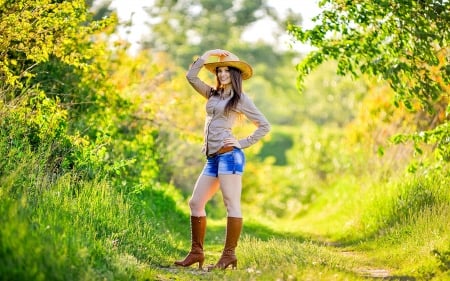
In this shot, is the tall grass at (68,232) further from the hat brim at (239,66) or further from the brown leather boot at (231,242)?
the hat brim at (239,66)

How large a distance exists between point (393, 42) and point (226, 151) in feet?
11.0

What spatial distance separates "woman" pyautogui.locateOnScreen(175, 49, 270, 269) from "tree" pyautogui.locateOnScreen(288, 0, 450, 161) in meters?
2.11

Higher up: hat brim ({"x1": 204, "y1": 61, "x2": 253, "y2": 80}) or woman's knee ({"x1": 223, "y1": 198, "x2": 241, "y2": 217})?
hat brim ({"x1": 204, "y1": 61, "x2": 253, "y2": 80})

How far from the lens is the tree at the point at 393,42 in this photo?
29.9 feet

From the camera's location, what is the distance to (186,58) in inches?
1380

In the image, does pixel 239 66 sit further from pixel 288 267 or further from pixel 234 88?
pixel 288 267

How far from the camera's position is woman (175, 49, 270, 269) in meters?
7.49

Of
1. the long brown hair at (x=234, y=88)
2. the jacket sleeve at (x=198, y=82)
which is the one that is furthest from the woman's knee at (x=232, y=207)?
the jacket sleeve at (x=198, y=82)

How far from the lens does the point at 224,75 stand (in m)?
7.77

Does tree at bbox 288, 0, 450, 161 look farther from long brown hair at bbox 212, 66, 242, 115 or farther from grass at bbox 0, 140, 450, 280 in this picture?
long brown hair at bbox 212, 66, 242, 115

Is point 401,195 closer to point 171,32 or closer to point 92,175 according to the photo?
point 92,175

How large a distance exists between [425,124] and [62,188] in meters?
9.43

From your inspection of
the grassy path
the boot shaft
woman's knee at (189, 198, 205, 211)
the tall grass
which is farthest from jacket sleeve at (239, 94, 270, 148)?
the tall grass

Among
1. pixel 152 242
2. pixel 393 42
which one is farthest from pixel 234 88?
pixel 393 42
